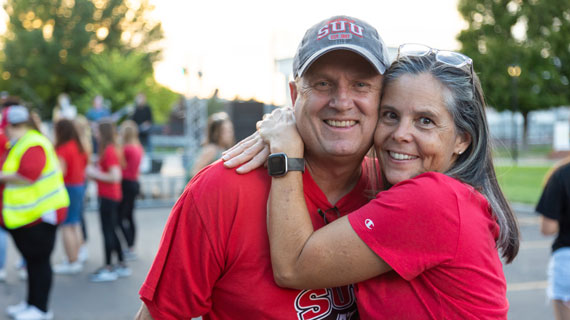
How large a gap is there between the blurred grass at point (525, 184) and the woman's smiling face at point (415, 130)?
9.46 m

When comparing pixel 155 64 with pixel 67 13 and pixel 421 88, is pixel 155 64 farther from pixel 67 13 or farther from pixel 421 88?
pixel 421 88

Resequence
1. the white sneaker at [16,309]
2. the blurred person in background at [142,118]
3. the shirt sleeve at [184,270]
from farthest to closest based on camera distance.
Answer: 1. the blurred person in background at [142,118]
2. the white sneaker at [16,309]
3. the shirt sleeve at [184,270]

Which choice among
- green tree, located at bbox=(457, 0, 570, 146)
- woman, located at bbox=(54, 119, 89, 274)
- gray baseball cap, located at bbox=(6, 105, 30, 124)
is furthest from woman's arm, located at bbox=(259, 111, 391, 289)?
green tree, located at bbox=(457, 0, 570, 146)

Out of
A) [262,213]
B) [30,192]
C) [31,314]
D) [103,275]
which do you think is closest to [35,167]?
[30,192]

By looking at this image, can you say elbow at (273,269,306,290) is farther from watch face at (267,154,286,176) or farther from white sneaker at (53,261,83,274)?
white sneaker at (53,261,83,274)

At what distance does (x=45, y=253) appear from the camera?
5.09 meters

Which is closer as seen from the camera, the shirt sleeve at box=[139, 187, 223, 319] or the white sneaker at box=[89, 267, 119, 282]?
the shirt sleeve at box=[139, 187, 223, 319]

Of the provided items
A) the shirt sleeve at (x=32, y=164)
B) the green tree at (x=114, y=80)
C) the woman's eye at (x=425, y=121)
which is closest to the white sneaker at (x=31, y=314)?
the shirt sleeve at (x=32, y=164)

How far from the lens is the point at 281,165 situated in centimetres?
181

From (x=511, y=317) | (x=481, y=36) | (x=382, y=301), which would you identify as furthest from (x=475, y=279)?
(x=481, y=36)

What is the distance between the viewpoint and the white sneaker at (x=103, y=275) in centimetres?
661

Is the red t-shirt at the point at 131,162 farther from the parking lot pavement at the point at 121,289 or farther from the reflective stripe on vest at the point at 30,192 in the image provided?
the reflective stripe on vest at the point at 30,192

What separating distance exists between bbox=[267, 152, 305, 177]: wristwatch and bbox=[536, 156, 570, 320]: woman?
2.86m

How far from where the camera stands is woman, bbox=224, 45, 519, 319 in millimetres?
1631
